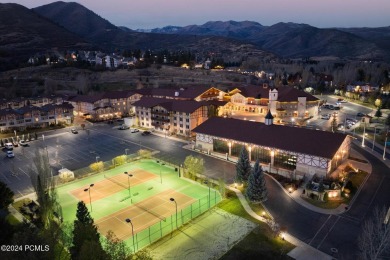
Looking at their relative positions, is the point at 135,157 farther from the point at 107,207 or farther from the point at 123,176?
the point at 107,207

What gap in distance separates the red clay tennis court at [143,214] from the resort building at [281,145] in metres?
16.4

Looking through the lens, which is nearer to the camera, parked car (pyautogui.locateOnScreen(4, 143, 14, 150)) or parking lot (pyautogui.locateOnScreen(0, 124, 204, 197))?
parking lot (pyautogui.locateOnScreen(0, 124, 204, 197))

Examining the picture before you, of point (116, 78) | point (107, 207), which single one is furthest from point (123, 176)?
point (116, 78)

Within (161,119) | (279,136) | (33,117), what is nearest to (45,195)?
(279,136)

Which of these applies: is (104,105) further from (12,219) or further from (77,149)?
(12,219)

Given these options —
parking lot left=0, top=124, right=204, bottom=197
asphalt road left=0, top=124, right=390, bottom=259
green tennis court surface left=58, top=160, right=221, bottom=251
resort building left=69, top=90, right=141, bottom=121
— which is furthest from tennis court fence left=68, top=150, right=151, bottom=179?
resort building left=69, top=90, right=141, bottom=121

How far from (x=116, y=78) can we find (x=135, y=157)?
345 ft

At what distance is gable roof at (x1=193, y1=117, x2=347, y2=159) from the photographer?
47031 mm

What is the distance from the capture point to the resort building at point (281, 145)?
46344 mm

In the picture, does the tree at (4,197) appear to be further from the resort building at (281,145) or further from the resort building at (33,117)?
the resort building at (33,117)

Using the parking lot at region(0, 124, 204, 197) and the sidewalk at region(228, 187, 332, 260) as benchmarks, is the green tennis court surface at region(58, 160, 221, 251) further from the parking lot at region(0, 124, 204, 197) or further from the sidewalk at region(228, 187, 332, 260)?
the sidewalk at region(228, 187, 332, 260)

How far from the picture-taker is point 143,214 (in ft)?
130

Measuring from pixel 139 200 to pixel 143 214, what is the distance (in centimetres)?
422

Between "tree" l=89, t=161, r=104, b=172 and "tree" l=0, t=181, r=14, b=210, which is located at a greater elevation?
"tree" l=0, t=181, r=14, b=210
